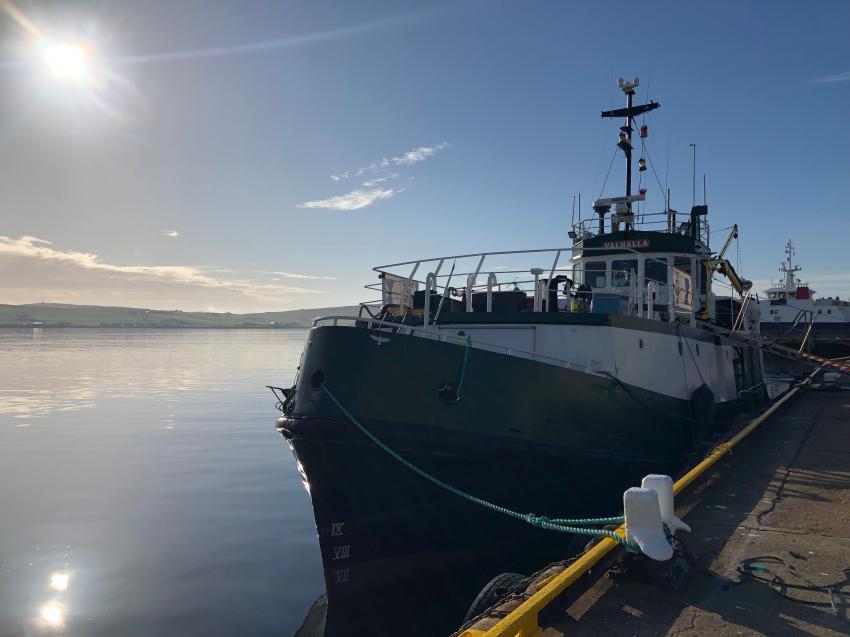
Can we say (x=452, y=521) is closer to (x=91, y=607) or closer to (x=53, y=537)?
(x=91, y=607)

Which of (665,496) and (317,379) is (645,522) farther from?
(317,379)

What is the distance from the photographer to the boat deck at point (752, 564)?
3.99 meters

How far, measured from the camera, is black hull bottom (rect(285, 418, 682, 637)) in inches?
279

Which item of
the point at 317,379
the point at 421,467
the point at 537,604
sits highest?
the point at 317,379

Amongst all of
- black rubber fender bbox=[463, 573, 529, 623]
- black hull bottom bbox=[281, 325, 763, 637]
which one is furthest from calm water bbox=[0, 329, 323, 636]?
black rubber fender bbox=[463, 573, 529, 623]

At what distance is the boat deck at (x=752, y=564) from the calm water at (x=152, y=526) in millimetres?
5373

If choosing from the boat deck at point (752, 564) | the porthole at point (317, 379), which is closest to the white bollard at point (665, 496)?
the boat deck at point (752, 564)

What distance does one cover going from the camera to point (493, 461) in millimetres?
7324

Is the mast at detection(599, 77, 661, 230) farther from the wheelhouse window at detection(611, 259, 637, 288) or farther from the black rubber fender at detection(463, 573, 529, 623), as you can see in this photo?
the black rubber fender at detection(463, 573, 529, 623)

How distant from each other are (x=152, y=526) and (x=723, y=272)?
15029 millimetres

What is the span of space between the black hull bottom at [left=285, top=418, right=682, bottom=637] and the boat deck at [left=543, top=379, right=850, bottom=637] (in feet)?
6.81

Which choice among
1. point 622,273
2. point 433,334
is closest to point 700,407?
point 622,273

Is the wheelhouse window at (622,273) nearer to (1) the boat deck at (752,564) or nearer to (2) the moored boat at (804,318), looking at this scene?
(1) the boat deck at (752,564)

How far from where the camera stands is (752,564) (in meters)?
5.00
